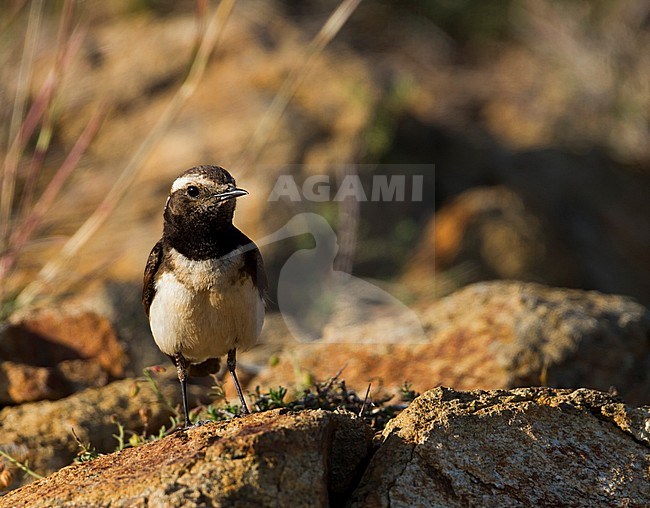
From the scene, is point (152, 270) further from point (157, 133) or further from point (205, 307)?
point (157, 133)

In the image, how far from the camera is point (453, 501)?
Result: 11.8 ft

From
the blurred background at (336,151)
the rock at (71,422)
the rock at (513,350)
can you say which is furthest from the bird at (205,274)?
the blurred background at (336,151)

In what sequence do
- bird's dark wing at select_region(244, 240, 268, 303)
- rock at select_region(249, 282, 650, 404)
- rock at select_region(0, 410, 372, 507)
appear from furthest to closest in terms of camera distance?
rock at select_region(249, 282, 650, 404) → bird's dark wing at select_region(244, 240, 268, 303) → rock at select_region(0, 410, 372, 507)

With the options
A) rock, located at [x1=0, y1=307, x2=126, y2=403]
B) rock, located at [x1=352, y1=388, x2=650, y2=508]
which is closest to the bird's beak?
rock, located at [x1=352, y1=388, x2=650, y2=508]

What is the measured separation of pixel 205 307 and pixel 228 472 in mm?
1603

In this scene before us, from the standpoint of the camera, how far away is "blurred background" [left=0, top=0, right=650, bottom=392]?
33.7ft

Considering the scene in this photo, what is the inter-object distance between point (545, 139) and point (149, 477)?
1306cm

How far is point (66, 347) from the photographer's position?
6.47 m

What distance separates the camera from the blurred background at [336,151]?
33.7 feet

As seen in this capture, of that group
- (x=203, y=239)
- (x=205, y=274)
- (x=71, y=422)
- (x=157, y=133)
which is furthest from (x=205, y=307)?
(x=157, y=133)

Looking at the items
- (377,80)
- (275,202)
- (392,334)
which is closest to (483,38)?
(377,80)

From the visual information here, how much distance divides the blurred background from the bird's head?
248cm

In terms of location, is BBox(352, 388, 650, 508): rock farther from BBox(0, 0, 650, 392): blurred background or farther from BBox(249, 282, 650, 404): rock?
BBox(0, 0, 650, 392): blurred background

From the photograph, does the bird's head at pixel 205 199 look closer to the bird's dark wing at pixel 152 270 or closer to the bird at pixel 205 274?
the bird at pixel 205 274
